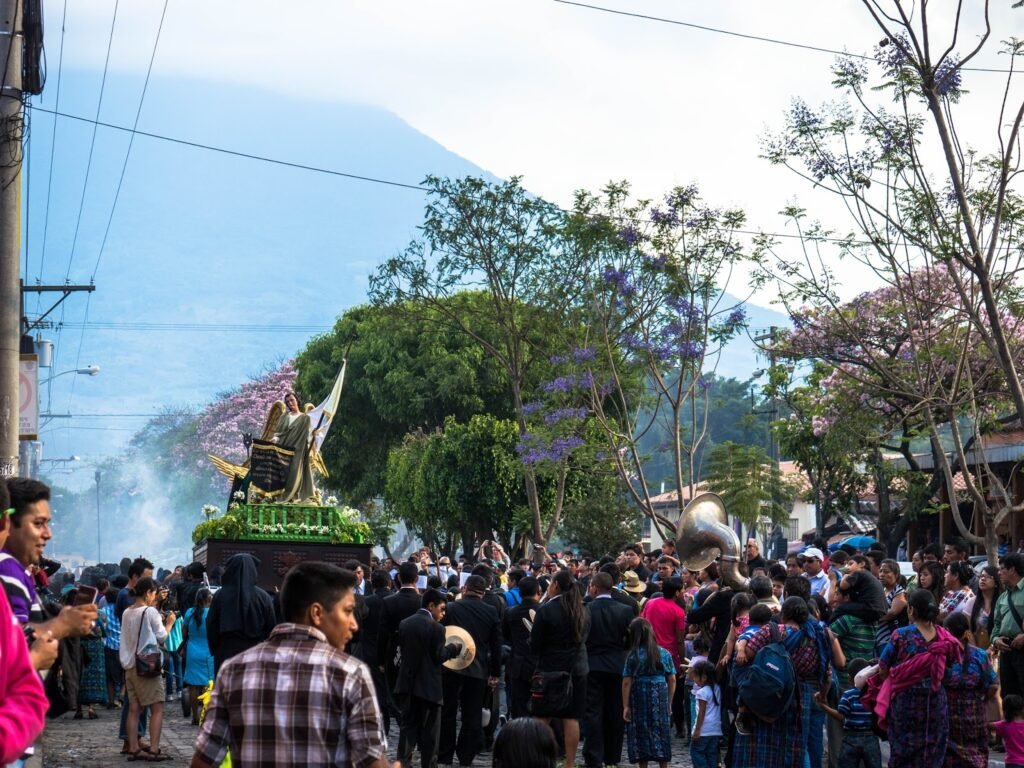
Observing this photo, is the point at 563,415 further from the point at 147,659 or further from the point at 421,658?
the point at 421,658

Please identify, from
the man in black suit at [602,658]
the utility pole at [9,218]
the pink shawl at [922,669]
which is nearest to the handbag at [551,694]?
the man in black suit at [602,658]

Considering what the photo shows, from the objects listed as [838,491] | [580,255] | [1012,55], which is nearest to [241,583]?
[1012,55]

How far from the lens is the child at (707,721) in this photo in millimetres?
11430

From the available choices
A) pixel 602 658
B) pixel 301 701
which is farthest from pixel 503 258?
pixel 301 701

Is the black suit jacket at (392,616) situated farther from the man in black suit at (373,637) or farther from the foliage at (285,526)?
the foliage at (285,526)

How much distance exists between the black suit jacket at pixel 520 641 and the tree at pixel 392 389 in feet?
99.0

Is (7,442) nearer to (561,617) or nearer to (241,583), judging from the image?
(241,583)

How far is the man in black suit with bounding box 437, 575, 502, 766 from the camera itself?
13.6 meters

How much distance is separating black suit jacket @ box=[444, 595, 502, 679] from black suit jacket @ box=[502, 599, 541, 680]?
0.47 meters

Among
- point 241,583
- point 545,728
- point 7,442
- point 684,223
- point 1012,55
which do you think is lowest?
point 545,728

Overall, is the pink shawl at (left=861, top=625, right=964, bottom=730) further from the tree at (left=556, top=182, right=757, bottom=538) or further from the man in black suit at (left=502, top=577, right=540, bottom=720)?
the tree at (left=556, top=182, right=757, bottom=538)

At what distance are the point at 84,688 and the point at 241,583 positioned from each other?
24.9 ft

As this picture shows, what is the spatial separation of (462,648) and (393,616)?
0.66 m

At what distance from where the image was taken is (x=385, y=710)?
47.9ft
